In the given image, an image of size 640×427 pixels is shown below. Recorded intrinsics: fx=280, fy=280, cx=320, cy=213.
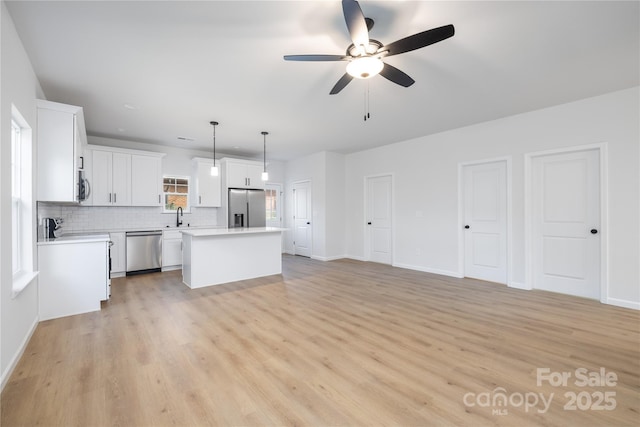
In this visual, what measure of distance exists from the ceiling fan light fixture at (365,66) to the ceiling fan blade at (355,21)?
10 cm

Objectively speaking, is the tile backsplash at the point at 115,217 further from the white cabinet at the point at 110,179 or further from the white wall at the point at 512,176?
the white wall at the point at 512,176

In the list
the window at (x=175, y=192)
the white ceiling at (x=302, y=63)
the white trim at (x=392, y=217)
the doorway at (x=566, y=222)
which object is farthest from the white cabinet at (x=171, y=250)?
the doorway at (x=566, y=222)

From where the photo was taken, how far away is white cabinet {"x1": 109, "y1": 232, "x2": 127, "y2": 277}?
16.9ft

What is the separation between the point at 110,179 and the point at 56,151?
7.54 ft

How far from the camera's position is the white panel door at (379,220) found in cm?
647

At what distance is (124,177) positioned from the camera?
5473 mm

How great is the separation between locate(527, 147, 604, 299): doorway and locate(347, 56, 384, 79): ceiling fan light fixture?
342cm

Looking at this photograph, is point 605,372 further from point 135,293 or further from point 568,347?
point 135,293

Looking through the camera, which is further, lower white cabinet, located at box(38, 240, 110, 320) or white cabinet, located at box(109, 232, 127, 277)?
white cabinet, located at box(109, 232, 127, 277)

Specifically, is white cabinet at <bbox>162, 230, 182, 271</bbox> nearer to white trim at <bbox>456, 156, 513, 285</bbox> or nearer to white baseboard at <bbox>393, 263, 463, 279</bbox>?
white baseboard at <bbox>393, 263, 463, 279</bbox>

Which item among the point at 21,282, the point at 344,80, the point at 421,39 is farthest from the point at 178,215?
the point at 421,39

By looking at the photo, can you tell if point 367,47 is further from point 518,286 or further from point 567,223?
point 518,286

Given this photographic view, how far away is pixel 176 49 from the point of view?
103 inches

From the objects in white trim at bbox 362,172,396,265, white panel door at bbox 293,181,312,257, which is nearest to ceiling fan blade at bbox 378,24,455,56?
white trim at bbox 362,172,396,265
